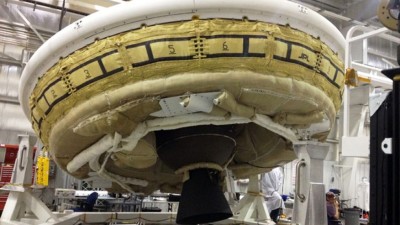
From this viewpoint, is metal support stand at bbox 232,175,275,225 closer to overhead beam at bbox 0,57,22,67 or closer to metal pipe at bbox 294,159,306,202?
metal pipe at bbox 294,159,306,202

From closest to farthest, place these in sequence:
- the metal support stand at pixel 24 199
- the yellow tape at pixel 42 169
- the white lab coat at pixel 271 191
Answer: the metal support stand at pixel 24 199 < the yellow tape at pixel 42 169 < the white lab coat at pixel 271 191

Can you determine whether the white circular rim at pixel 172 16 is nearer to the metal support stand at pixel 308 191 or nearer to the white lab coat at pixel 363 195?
the metal support stand at pixel 308 191

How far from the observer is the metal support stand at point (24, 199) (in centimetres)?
284

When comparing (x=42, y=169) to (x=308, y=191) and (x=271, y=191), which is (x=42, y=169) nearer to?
(x=308, y=191)

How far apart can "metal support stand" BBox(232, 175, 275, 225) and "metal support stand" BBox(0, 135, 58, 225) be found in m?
1.59

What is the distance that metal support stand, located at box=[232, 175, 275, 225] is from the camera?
11.6 ft

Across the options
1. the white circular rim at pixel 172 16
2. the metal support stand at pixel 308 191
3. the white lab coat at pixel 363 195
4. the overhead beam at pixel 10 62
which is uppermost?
the overhead beam at pixel 10 62

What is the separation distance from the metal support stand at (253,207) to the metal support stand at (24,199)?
159 cm

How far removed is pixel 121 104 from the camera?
6.17 feet

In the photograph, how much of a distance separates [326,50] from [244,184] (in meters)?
5.29

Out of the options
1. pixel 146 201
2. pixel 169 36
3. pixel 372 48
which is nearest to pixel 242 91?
pixel 169 36

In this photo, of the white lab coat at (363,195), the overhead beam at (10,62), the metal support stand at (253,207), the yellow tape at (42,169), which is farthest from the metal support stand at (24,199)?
the white lab coat at (363,195)

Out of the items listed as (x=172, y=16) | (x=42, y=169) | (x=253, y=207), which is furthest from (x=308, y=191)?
(x=42, y=169)

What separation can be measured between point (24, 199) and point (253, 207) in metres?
1.89
